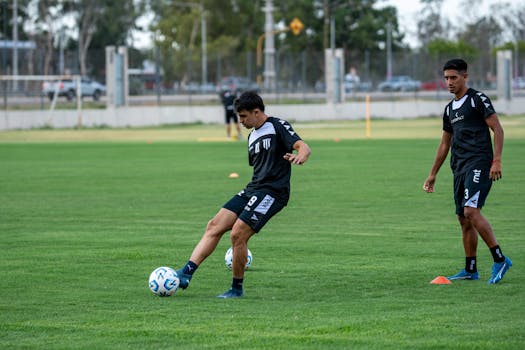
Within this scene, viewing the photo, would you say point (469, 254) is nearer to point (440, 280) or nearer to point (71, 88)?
point (440, 280)

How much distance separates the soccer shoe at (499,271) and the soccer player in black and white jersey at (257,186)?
208 centimetres

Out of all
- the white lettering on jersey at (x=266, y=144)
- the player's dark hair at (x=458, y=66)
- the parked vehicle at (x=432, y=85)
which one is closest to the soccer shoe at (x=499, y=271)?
the player's dark hair at (x=458, y=66)

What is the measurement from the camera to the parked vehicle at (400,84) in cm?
6431

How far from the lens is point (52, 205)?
17.0 m

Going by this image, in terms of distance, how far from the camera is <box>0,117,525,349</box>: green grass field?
738 centimetres

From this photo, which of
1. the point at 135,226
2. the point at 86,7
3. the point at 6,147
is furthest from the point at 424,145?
the point at 86,7

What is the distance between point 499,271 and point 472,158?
1052 millimetres

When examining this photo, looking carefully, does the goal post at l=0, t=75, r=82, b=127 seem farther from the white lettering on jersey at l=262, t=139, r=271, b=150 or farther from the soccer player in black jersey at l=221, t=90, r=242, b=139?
the white lettering on jersey at l=262, t=139, r=271, b=150

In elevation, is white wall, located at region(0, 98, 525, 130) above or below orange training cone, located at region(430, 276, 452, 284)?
above

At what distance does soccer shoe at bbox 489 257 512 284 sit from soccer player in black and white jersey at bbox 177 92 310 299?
2.08 meters

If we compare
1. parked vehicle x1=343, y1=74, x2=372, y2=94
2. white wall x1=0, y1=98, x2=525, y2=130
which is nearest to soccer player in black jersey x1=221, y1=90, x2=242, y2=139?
white wall x1=0, y1=98, x2=525, y2=130

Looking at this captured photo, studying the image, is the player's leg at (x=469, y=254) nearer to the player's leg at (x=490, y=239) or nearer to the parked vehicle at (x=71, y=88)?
the player's leg at (x=490, y=239)

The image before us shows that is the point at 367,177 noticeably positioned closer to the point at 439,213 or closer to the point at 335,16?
the point at 439,213

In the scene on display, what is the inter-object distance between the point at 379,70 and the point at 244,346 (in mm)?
59856
